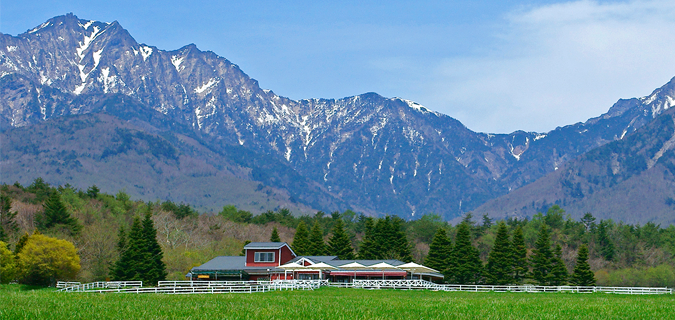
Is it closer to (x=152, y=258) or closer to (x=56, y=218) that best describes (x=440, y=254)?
(x=152, y=258)

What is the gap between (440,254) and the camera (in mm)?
97562

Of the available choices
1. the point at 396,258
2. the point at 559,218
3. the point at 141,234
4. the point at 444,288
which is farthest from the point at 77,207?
the point at 559,218

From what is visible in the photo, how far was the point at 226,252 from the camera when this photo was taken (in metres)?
126

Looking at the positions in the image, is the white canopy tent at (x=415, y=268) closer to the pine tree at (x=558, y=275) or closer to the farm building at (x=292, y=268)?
the farm building at (x=292, y=268)

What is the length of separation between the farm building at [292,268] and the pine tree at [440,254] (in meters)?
1.57

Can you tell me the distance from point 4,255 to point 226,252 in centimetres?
5086

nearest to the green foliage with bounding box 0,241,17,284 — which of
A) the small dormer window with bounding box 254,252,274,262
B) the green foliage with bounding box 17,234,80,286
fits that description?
the green foliage with bounding box 17,234,80,286

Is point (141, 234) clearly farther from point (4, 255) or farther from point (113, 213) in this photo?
point (113, 213)

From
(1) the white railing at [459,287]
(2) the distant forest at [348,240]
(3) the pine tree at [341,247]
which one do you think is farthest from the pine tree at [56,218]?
(1) the white railing at [459,287]

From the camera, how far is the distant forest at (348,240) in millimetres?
96062

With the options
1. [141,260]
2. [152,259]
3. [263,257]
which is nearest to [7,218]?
[141,260]

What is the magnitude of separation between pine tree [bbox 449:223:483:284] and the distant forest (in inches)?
5.3

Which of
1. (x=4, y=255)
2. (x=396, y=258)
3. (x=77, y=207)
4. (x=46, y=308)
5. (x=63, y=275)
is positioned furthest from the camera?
(x=77, y=207)

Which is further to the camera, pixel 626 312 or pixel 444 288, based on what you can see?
pixel 444 288
